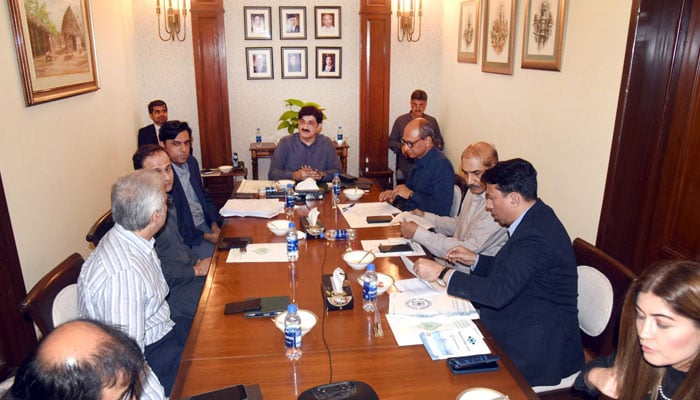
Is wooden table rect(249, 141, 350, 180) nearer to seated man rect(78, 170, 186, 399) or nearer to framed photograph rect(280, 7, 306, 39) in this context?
framed photograph rect(280, 7, 306, 39)

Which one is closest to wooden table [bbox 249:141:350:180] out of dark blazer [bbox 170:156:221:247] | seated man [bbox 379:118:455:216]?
dark blazer [bbox 170:156:221:247]

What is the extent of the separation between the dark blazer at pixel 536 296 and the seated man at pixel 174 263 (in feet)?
4.50

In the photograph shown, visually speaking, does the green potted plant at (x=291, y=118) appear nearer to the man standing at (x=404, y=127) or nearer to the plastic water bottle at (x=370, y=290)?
the man standing at (x=404, y=127)

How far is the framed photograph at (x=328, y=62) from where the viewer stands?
6.00 metres

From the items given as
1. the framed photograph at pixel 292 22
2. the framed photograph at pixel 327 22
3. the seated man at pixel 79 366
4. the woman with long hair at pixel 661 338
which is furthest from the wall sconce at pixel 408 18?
the seated man at pixel 79 366

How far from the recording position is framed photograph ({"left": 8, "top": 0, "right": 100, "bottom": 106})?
2.96 meters

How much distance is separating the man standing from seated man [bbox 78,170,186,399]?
397cm

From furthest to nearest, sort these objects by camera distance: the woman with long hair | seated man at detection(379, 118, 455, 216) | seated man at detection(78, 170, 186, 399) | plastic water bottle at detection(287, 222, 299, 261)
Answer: seated man at detection(379, 118, 455, 216), plastic water bottle at detection(287, 222, 299, 261), seated man at detection(78, 170, 186, 399), the woman with long hair

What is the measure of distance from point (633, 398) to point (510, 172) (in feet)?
3.04

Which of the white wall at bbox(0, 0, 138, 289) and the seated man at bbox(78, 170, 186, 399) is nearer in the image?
the seated man at bbox(78, 170, 186, 399)

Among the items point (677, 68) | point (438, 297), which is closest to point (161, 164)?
point (438, 297)

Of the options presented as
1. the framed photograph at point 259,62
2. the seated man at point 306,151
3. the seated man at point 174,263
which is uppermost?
the framed photograph at point 259,62

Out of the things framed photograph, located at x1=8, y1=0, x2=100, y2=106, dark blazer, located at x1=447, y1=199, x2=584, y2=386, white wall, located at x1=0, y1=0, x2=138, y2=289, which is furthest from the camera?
framed photograph, located at x1=8, y1=0, x2=100, y2=106

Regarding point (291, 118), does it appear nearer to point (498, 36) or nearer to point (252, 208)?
point (498, 36)
